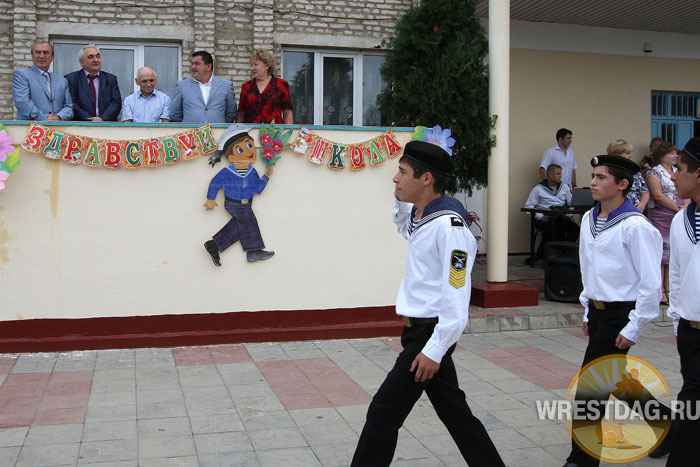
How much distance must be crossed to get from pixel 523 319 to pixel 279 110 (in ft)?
11.9

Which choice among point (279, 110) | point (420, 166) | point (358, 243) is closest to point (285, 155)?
point (279, 110)

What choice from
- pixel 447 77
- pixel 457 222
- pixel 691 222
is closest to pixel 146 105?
pixel 447 77

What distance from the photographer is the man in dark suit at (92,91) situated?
25.9 ft

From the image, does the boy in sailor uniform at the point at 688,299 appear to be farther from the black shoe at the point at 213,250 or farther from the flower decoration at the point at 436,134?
the black shoe at the point at 213,250

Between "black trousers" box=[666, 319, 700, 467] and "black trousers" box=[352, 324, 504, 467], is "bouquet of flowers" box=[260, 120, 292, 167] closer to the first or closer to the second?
"black trousers" box=[352, 324, 504, 467]

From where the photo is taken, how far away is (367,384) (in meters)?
6.25

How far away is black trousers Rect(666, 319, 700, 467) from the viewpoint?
339cm

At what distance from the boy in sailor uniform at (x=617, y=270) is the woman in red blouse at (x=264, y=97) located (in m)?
4.36

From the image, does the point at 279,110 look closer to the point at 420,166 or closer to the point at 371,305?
the point at 371,305

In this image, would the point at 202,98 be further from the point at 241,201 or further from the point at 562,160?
the point at 562,160

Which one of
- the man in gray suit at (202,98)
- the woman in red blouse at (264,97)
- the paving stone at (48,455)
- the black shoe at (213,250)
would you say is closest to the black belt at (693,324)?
the paving stone at (48,455)

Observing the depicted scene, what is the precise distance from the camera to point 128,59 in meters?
10.6

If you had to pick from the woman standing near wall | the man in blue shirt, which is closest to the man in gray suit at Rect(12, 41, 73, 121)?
the man in blue shirt

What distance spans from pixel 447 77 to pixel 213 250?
348cm
